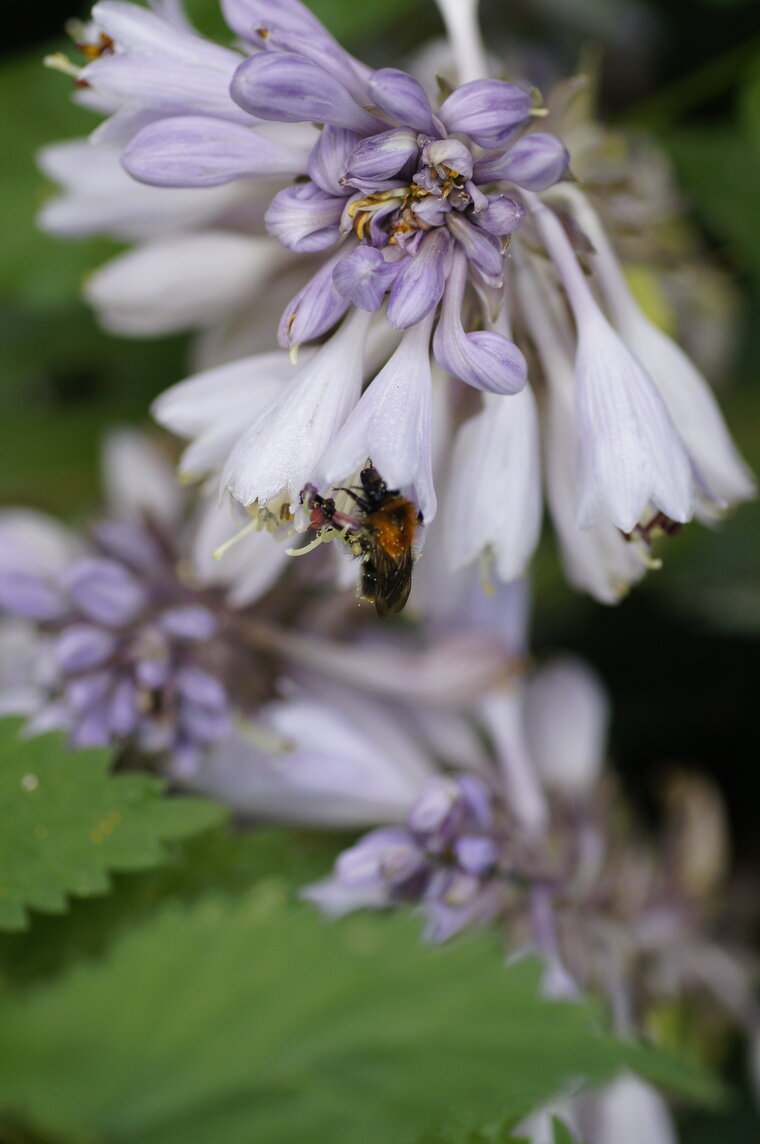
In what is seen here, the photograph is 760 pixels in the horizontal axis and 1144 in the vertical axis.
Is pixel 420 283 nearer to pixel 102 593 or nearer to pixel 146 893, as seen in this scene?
pixel 102 593

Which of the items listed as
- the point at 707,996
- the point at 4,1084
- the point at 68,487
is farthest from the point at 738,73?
the point at 4,1084

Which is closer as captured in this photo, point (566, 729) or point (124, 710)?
point (124, 710)

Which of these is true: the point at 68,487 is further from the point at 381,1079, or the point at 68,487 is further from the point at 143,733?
the point at 381,1079

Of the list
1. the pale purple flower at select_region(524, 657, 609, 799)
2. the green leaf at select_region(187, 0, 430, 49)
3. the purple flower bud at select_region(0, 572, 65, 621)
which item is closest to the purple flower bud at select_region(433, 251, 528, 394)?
the purple flower bud at select_region(0, 572, 65, 621)

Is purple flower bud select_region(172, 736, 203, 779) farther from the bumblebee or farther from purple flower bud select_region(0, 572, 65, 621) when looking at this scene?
the bumblebee

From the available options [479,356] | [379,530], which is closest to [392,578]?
[379,530]

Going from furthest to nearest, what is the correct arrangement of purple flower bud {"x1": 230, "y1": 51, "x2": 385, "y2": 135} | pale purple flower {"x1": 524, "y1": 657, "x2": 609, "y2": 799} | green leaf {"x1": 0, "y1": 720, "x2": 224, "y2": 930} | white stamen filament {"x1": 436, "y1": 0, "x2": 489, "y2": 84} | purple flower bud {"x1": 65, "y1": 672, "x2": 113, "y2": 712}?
pale purple flower {"x1": 524, "y1": 657, "x2": 609, "y2": 799}, purple flower bud {"x1": 65, "y1": 672, "x2": 113, "y2": 712}, white stamen filament {"x1": 436, "y1": 0, "x2": 489, "y2": 84}, green leaf {"x1": 0, "y1": 720, "x2": 224, "y2": 930}, purple flower bud {"x1": 230, "y1": 51, "x2": 385, "y2": 135}
